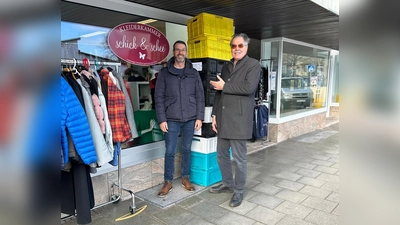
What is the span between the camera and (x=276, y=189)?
3512 millimetres

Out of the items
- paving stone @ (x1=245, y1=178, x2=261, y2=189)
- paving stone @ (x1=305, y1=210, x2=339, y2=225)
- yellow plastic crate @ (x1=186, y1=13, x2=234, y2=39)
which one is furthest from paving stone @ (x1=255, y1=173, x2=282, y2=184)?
yellow plastic crate @ (x1=186, y1=13, x2=234, y2=39)

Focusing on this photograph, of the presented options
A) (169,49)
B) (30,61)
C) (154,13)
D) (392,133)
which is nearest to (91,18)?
(154,13)

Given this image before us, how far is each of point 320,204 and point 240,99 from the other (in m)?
1.47

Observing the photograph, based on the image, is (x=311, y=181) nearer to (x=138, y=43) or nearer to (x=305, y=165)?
(x=305, y=165)

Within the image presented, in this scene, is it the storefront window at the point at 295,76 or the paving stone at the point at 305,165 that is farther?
the storefront window at the point at 295,76

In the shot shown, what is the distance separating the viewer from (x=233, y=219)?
2.71 metres

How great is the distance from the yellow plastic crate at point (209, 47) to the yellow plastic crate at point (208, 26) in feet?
0.19

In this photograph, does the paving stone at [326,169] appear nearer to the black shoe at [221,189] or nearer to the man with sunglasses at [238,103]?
the black shoe at [221,189]

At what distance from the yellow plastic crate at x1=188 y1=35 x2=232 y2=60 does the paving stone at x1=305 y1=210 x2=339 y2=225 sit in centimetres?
208

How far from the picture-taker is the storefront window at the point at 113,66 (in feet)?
9.56

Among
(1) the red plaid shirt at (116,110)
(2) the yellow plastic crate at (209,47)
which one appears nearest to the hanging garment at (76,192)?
(1) the red plaid shirt at (116,110)

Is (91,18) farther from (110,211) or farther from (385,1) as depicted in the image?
(385,1)

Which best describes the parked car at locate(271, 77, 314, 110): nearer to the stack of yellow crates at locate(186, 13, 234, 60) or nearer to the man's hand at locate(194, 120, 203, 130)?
the stack of yellow crates at locate(186, 13, 234, 60)

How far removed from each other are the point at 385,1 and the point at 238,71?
7.89ft
